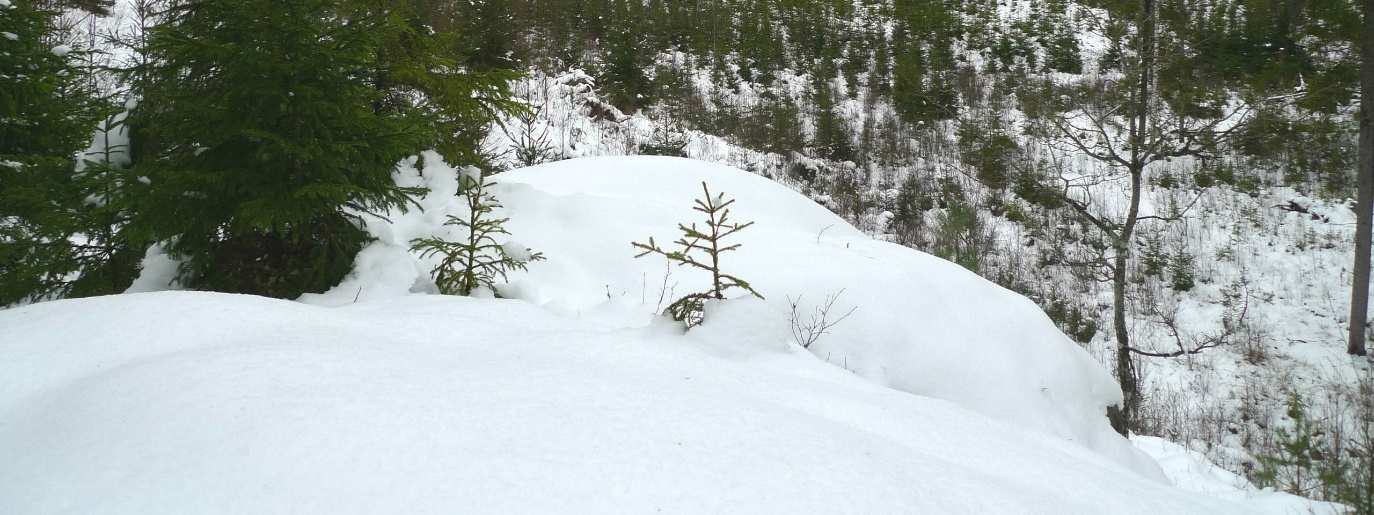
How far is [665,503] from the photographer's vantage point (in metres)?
1.38

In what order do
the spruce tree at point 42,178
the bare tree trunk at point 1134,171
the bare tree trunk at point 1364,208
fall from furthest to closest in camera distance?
the bare tree trunk at point 1364,208
the bare tree trunk at point 1134,171
the spruce tree at point 42,178

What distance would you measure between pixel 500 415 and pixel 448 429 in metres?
0.14

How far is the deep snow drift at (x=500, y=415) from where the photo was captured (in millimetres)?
1390

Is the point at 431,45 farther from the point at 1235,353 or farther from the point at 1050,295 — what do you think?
the point at 1235,353

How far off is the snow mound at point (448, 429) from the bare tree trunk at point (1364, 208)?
930 centimetres

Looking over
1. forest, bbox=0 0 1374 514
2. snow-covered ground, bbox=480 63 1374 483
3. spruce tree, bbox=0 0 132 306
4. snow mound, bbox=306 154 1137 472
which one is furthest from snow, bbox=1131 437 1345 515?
spruce tree, bbox=0 0 132 306

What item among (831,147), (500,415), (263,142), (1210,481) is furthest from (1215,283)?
(263,142)

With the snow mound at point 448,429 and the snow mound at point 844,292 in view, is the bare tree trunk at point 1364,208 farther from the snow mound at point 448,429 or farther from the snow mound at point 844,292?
the snow mound at point 448,429

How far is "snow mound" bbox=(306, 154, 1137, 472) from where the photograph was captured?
148 inches

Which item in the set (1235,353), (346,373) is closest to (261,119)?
(346,373)

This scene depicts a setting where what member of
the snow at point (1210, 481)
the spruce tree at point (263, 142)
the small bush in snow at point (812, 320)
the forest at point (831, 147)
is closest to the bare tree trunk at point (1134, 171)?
the forest at point (831, 147)

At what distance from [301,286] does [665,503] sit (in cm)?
328

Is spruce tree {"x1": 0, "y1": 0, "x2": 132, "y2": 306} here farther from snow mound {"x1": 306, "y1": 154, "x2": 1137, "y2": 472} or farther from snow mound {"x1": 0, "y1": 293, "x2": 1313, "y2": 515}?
snow mound {"x1": 306, "y1": 154, "x2": 1137, "y2": 472}

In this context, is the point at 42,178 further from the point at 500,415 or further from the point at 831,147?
the point at 831,147
